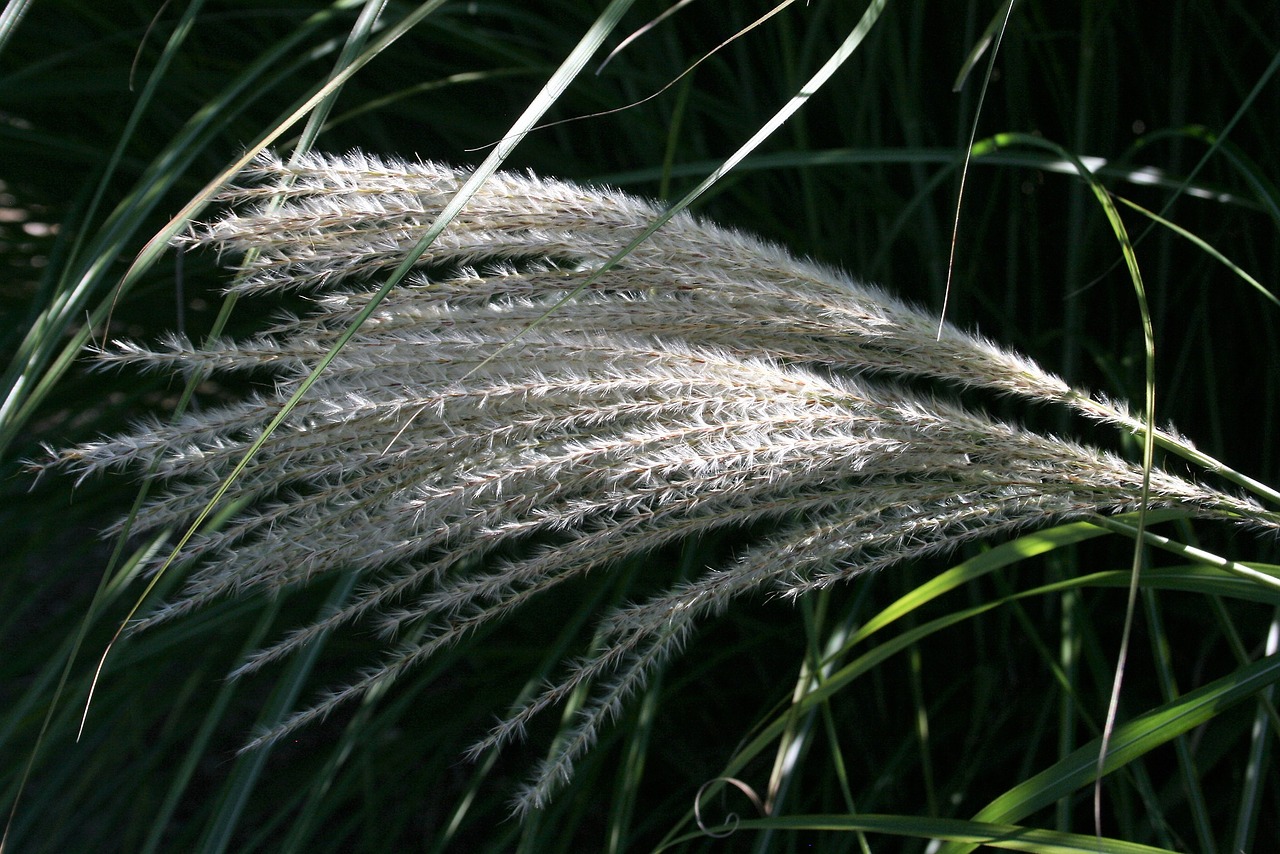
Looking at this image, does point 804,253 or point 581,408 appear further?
point 804,253

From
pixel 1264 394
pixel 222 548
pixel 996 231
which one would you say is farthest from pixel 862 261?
pixel 222 548

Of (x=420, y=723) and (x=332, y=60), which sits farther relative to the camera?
→ (x=332, y=60)

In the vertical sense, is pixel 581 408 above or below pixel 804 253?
above

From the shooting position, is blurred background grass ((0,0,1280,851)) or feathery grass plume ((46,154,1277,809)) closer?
feathery grass plume ((46,154,1277,809))

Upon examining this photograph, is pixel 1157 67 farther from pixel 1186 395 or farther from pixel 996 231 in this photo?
pixel 1186 395
